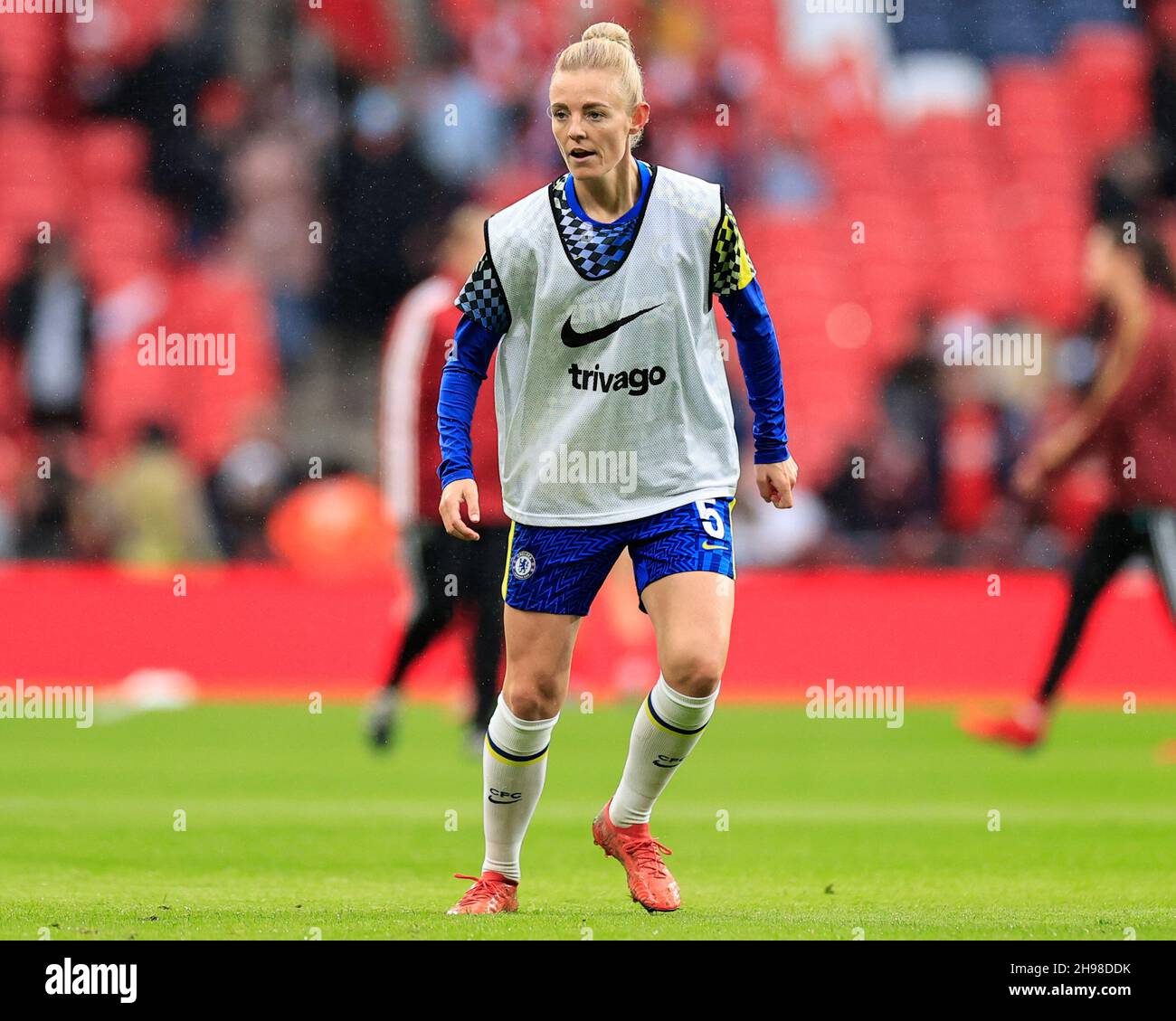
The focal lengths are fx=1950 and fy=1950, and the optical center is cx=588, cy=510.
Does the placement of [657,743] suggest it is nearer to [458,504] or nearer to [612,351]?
[458,504]

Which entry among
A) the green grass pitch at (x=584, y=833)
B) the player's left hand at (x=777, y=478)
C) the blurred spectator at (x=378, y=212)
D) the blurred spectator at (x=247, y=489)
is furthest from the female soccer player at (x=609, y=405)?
the blurred spectator at (x=378, y=212)

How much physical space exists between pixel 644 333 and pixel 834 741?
6.37m

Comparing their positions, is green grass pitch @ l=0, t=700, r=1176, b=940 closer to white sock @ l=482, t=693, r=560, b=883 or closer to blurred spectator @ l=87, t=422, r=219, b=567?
white sock @ l=482, t=693, r=560, b=883

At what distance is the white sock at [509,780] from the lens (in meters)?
5.32

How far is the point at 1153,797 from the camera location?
339 inches

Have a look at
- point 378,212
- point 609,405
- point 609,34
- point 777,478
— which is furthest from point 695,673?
point 378,212

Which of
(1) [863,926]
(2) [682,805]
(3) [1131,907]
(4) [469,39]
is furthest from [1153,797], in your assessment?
(4) [469,39]

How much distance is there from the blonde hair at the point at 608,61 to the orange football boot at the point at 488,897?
79.9 inches

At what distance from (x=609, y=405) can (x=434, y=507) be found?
4.87 meters

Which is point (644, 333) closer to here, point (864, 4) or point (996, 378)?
point (996, 378)

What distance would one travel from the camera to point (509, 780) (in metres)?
5.37

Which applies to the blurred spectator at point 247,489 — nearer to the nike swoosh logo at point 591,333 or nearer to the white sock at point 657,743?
the white sock at point 657,743

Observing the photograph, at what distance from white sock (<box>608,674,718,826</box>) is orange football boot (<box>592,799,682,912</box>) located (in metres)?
0.03

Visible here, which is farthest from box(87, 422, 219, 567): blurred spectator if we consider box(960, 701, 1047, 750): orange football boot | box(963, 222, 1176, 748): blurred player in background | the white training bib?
the white training bib
